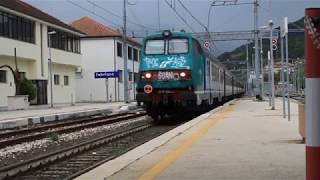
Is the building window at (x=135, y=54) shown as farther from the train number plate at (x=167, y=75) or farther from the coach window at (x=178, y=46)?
the train number plate at (x=167, y=75)

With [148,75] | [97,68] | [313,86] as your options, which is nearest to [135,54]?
[97,68]

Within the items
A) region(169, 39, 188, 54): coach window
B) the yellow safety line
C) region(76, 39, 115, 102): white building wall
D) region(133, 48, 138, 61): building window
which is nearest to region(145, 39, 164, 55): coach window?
region(169, 39, 188, 54): coach window

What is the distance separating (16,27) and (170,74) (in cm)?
2975

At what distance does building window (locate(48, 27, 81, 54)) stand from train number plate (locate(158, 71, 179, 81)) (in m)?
36.4

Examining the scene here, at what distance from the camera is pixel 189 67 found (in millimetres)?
23812

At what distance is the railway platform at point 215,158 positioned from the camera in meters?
8.26

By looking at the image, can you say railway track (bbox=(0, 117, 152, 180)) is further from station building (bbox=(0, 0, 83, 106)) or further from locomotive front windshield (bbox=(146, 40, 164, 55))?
station building (bbox=(0, 0, 83, 106))

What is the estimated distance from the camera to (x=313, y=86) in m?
4.39

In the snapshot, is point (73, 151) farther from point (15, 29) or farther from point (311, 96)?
point (15, 29)

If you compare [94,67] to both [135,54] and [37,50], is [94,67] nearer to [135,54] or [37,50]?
[135,54]

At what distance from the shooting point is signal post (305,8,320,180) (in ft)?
14.3

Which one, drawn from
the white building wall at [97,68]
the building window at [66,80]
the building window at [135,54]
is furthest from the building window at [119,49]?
the building window at [66,80]

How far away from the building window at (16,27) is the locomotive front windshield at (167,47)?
1006 inches

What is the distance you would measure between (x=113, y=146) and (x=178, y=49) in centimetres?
912
